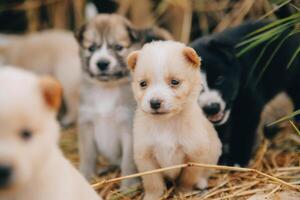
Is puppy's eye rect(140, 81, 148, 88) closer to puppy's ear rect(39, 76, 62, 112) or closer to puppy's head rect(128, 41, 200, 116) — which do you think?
puppy's head rect(128, 41, 200, 116)

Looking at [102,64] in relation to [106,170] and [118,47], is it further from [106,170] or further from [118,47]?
[106,170]

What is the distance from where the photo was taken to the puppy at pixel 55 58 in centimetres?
616

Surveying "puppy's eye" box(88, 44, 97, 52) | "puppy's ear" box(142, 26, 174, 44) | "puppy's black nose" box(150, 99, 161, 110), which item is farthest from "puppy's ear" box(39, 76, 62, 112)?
"puppy's ear" box(142, 26, 174, 44)

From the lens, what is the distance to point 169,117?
3611 mm

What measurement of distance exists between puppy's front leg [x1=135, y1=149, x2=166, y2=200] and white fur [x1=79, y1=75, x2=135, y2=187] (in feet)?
1.98

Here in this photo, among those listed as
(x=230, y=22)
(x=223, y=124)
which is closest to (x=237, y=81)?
(x=223, y=124)

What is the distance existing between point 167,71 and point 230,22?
2.95 m

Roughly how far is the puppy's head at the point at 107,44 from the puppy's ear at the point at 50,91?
1.90 metres

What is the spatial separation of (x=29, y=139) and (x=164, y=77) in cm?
132

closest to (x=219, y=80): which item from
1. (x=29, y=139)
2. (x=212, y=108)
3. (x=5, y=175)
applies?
(x=212, y=108)

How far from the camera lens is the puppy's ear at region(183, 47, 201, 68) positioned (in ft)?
11.5

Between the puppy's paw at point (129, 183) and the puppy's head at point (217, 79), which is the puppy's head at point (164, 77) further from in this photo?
the puppy's paw at point (129, 183)

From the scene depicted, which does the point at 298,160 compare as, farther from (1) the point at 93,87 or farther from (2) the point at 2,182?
(2) the point at 2,182

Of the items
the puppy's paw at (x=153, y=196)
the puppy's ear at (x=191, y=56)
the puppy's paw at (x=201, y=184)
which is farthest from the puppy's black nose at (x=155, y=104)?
the puppy's paw at (x=201, y=184)
